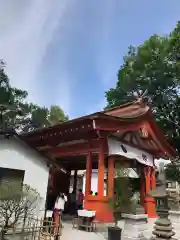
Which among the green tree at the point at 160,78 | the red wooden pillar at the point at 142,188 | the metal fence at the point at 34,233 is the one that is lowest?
the metal fence at the point at 34,233

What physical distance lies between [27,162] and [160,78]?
17.1 m

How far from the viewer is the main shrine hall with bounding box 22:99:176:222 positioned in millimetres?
10378

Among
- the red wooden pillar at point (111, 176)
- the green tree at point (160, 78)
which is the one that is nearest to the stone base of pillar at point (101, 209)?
the red wooden pillar at point (111, 176)

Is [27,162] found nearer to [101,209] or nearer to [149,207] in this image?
[101,209]

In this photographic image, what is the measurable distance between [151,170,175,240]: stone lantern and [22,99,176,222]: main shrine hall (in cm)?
72

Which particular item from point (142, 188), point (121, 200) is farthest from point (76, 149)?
point (121, 200)

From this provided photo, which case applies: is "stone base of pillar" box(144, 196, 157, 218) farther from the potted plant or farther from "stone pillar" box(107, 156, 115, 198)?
the potted plant

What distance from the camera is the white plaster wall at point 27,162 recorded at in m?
8.09

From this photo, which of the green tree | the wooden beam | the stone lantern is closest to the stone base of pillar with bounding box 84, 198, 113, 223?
the wooden beam

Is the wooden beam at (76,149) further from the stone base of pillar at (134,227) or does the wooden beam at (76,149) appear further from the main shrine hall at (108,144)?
the stone base of pillar at (134,227)

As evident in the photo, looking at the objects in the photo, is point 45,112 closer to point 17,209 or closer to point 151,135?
point 151,135

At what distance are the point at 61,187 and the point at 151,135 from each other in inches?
288

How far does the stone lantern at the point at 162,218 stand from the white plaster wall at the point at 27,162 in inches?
152

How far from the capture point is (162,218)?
25.1ft
